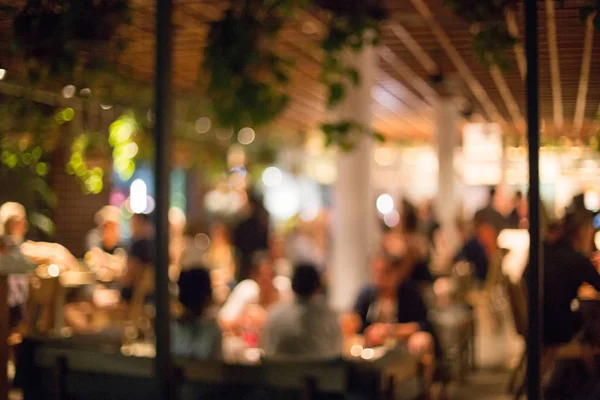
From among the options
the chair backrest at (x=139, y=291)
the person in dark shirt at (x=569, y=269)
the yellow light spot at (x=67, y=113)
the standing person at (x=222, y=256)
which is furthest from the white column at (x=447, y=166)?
the person in dark shirt at (x=569, y=269)

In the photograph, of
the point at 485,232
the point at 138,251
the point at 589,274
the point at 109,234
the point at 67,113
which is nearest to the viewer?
the point at 589,274

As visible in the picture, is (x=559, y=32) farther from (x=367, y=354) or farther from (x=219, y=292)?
(x=219, y=292)

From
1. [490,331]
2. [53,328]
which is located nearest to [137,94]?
[53,328]

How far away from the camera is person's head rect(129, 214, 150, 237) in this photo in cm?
923

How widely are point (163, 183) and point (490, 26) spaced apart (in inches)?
72.9

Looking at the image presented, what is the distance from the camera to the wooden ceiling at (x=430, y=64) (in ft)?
12.9

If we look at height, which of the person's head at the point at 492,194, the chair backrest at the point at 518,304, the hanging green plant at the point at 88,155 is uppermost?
Answer: the hanging green plant at the point at 88,155

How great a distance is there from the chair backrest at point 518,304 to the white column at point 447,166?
27.1 ft

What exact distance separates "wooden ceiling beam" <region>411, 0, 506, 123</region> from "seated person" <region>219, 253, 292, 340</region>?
7.38 ft

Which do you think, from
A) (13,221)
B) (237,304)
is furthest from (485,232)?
(13,221)

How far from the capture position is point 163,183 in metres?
3.86

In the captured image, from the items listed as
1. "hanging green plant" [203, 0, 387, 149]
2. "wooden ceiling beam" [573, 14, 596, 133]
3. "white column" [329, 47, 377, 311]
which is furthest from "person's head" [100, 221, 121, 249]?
"wooden ceiling beam" [573, 14, 596, 133]

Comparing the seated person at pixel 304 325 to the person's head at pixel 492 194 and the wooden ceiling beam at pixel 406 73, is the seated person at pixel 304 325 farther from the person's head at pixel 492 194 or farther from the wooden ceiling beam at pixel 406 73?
the person's head at pixel 492 194

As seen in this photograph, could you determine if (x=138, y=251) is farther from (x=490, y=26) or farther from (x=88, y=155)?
(x=490, y=26)
